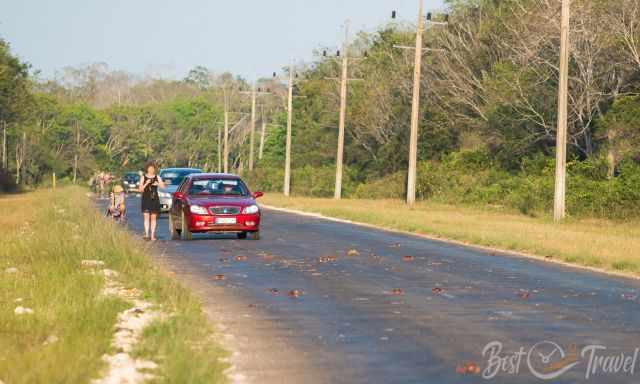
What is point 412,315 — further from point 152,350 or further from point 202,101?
point 202,101

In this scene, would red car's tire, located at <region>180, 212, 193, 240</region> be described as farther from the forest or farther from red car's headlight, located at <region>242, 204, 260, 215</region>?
the forest

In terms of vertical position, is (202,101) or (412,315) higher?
(202,101)

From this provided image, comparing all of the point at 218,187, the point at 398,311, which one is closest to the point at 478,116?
the point at 218,187

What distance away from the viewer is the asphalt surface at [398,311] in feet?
34.8

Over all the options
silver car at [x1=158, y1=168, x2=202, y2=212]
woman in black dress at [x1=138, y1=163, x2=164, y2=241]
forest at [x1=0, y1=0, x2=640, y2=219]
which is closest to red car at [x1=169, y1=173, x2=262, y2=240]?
woman in black dress at [x1=138, y1=163, x2=164, y2=241]

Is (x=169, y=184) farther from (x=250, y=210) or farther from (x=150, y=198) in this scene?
(x=150, y=198)

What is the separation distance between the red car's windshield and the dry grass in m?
5.71

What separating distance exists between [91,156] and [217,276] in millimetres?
126660

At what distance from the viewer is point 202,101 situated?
159m

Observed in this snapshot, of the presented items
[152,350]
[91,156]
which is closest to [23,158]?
[91,156]

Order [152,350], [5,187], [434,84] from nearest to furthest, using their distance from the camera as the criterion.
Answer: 1. [152,350]
2. [434,84]
3. [5,187]

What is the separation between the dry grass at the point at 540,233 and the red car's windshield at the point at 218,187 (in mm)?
5709

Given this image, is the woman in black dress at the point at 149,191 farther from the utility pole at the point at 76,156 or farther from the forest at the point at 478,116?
the utility pole at the point at 76,156

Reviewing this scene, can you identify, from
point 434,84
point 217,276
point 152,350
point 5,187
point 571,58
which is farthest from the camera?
point 5,187
